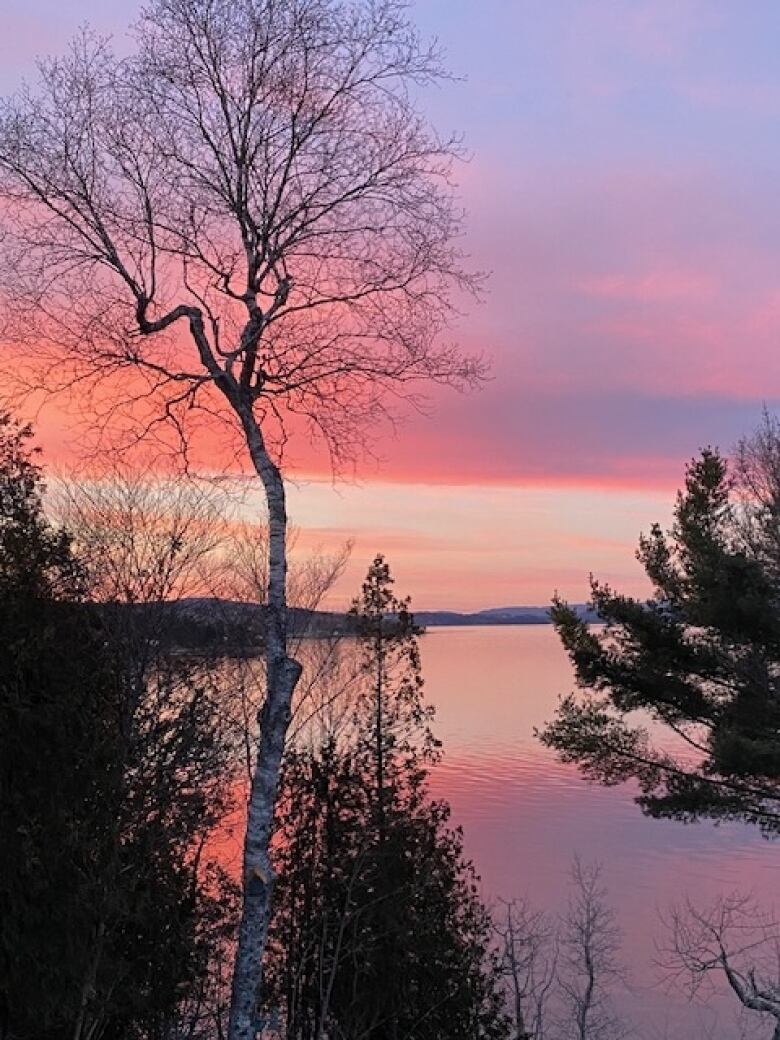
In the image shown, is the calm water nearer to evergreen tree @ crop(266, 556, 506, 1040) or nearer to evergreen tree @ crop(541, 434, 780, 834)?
evergreen tree @ crop(541, 434, 780, 834)

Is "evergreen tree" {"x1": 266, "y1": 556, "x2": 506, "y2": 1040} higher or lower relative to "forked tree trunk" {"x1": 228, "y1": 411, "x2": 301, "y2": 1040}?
lower

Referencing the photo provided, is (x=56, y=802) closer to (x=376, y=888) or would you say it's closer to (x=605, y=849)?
(x=376, y=888)

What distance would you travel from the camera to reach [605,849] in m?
26.1

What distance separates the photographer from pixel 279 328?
23.5ft

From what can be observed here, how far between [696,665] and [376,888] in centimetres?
550

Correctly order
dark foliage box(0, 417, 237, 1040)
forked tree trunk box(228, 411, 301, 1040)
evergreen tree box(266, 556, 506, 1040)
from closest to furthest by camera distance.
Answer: forked tree trunk box(228, 411, 301, 1040), dark foliage box(0, 417, 237, 1040), evergreen tree box(266, 556, 506, 1040)

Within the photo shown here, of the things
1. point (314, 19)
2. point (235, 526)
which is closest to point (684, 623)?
Result: point (235, 526)

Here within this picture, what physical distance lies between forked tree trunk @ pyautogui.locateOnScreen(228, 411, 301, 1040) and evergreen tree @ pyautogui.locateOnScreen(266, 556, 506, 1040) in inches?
257

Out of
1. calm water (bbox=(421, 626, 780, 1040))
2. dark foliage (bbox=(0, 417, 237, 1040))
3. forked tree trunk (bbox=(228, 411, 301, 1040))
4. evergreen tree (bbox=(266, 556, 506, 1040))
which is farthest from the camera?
calm water (bbox=(421, 626, 780, 1040))

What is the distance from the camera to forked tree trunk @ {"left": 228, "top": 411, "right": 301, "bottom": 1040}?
251 inches

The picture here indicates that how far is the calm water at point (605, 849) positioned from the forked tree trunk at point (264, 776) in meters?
13.0

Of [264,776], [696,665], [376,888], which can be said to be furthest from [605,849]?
[264,776]

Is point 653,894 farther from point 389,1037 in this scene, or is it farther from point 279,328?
Answer: point 279,328

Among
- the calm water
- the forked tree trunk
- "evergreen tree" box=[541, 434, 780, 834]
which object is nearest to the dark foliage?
the forked tree trunk
